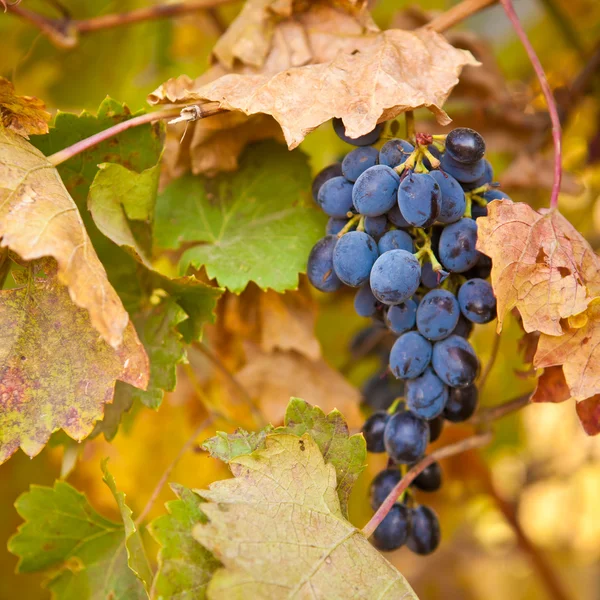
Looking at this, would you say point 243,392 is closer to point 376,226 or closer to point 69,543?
point 69,543

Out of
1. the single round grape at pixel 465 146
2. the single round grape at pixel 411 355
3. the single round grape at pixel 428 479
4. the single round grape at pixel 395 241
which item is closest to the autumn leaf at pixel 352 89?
the single round grape at pixel 465 146

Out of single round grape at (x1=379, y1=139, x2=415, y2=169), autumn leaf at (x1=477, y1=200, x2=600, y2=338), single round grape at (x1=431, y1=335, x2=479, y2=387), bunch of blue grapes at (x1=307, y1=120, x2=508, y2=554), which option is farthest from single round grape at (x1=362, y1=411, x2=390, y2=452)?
single round grape at (x1=379, y1=139, x2=415, y2=169)

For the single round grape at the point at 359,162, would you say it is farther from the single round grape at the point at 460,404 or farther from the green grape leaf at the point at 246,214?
the single round grape at the point at 460,404

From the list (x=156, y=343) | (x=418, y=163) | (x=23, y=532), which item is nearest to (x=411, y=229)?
(x=418, y=163)

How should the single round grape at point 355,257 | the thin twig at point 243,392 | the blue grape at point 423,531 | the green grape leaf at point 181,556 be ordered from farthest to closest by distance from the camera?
the thin twig at point 243,392 < the blue grape at point 423,531 < the single round grape at point 355,257 < the green grape leaf at point 181,556

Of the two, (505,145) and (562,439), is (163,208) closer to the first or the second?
(505,145)

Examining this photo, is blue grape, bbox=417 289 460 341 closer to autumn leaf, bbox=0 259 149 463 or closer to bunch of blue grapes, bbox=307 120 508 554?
bunch of blue grapes, bbox=307 120 508 554
